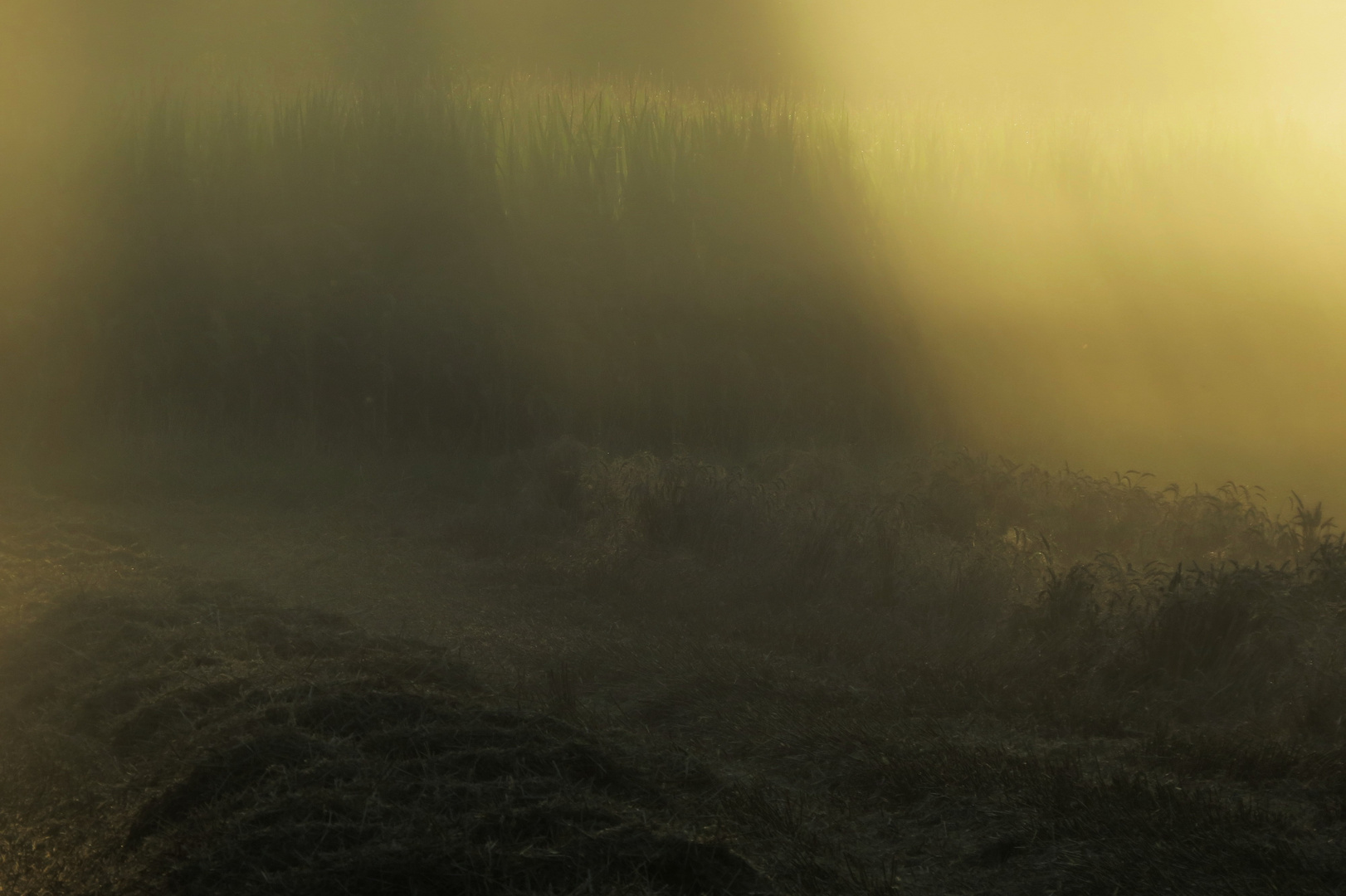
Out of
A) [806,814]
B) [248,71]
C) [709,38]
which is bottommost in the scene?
[806,814]

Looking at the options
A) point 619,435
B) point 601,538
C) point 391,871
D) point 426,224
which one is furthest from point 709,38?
point 391,871

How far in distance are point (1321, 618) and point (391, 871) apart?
288 centimetres

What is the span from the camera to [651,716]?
3.71m

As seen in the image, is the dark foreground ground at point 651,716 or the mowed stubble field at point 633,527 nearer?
the dark foreground ground at point 651,716

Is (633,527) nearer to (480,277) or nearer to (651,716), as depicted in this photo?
(651,716)

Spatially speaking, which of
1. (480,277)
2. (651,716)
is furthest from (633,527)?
(480,277)

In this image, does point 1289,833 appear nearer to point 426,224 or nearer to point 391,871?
point 391,871

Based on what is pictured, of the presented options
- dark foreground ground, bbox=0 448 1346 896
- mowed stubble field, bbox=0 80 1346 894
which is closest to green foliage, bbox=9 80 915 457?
mowed stubble field, bbox=0 80 1346 894

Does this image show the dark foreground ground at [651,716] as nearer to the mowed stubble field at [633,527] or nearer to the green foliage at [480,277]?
the mowed stubble field at [633,527]

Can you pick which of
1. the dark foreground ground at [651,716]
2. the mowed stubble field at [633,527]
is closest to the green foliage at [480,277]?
the mowed stubble field at [633,527]

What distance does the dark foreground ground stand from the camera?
2.65 m

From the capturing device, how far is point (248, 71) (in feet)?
32.4

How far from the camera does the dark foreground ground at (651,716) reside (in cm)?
265

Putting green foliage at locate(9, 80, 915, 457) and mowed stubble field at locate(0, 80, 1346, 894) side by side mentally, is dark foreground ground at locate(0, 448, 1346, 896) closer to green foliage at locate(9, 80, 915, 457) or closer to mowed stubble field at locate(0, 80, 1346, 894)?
mowed stubble field at locate(0, 80, 1346, 894)
